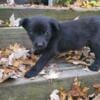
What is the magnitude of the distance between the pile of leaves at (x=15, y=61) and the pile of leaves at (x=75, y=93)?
43 cm

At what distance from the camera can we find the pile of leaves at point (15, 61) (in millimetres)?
4508

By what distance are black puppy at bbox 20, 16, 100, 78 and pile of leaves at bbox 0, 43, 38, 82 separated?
0.44 ft

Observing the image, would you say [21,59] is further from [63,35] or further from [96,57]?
[96,57]

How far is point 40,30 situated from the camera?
180 inches

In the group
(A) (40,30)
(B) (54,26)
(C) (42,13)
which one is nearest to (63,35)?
(B) (54,26)

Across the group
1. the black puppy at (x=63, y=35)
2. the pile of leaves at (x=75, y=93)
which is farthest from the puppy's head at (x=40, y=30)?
the pile of leaves at (x=75, y=93)

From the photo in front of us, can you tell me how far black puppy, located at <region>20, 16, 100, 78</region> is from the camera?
463cm

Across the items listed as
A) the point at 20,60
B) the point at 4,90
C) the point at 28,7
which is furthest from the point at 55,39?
the point at 28,7

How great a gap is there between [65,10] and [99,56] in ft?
4.40

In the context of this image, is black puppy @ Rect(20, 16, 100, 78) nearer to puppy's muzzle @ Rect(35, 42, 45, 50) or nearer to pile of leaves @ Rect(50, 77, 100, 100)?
puppy's muzzle @ Rect(35, 42, 45, 50)

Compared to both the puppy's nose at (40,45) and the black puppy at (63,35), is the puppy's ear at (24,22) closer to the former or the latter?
the black puppy at (63,35)

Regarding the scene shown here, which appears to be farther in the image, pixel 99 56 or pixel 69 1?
pixel 69 1

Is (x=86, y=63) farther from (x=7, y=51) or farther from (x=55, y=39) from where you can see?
(x=7, y=51)

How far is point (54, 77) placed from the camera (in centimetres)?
457
